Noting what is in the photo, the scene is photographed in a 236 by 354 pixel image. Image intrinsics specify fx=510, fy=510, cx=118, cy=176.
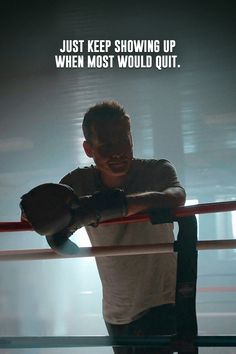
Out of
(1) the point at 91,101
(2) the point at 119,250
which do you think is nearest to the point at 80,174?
(2) the point at 119,250

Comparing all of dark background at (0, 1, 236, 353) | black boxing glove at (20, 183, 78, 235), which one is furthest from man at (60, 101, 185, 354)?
dark background at (0, 1, 236, 353)

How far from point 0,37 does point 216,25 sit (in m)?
1.55

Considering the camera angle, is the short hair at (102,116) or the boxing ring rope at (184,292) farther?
the short hair at (102,116)

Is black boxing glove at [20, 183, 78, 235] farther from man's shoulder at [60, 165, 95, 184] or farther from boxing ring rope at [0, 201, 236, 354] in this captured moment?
man's shoulder at [60, 165, 95, 184]

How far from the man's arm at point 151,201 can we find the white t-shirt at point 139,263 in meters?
0.13

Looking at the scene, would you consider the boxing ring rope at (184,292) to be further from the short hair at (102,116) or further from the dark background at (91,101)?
the dark background at (91,101)

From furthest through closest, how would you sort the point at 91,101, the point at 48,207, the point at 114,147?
the point at 91,101
the point at 114,147
the point at 48,207

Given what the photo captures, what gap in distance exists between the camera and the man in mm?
917

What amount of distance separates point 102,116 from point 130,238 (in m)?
0.23

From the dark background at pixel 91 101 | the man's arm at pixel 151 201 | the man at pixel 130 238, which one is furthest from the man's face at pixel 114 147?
the dark background at pixel 91 101

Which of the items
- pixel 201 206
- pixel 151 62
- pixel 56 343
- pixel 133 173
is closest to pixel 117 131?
pixel 133 173

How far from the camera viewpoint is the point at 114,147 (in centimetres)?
91

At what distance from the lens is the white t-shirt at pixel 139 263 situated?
3.05 feet

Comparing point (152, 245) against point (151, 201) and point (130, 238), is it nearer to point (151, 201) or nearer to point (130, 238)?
point (151, 201)
